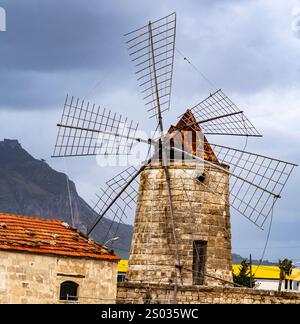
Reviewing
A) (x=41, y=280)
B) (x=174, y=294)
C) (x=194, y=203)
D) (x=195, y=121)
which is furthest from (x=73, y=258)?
(x=195, y=121)

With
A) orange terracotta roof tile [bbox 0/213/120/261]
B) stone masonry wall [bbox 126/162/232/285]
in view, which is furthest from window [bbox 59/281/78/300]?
stone masonry wall [bbox 126/162/232/285]

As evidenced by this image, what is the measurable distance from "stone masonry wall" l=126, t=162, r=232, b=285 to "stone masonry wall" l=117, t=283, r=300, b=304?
148cm

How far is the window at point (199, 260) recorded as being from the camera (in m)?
35.0

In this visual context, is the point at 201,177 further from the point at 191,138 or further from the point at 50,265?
the point at 50,265

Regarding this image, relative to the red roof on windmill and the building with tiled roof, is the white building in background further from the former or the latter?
the building with tiled roof

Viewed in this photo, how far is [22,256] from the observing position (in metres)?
27.7

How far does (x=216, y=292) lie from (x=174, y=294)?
4.80ft

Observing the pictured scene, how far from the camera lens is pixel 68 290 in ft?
95.0

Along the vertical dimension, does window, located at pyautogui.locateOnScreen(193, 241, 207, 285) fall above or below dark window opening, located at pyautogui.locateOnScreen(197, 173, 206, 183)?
below

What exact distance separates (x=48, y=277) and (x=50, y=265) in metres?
0.36

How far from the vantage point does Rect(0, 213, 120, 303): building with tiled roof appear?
27.5m

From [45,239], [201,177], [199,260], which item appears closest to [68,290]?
[45,239]
